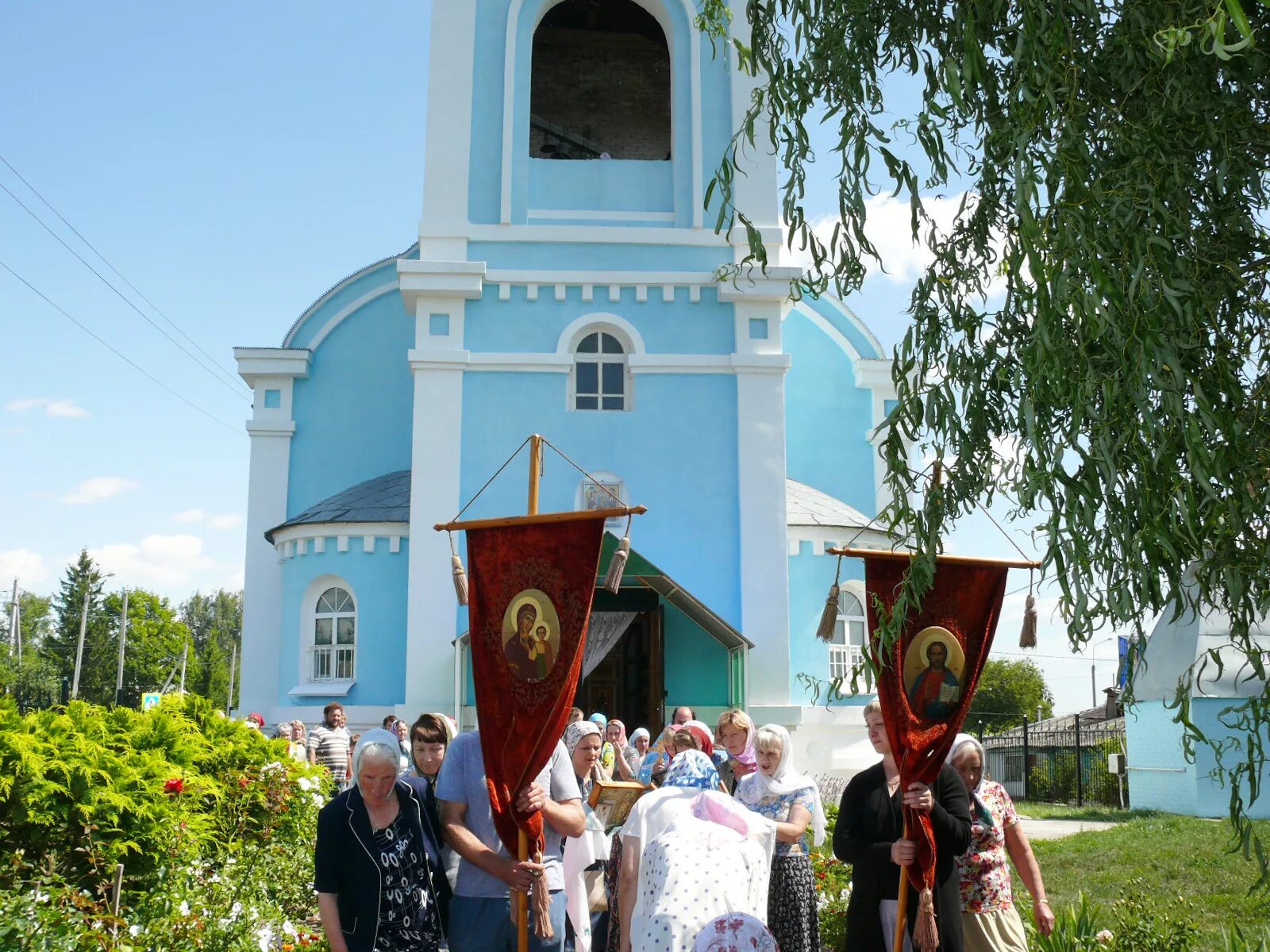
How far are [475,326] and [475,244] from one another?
1330 mm

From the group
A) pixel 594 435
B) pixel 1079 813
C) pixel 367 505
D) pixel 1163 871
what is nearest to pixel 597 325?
pixel 594 435

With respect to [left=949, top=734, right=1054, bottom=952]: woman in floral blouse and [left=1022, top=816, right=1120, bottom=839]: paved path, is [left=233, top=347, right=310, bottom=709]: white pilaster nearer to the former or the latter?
[left=1022, top=816, right=1120, bottom=839]: paved path

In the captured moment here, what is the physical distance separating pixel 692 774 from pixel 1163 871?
791cm

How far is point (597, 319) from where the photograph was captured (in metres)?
18.5

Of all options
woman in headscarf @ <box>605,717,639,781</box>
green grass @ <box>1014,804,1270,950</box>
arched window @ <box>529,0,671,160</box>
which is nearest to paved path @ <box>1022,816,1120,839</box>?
green grass @ <box>1014,804,1270,950</box>

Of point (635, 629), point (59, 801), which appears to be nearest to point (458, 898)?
point (59, 801)

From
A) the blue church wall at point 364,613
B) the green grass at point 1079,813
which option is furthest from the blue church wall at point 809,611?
the blue church wall at point 364,613

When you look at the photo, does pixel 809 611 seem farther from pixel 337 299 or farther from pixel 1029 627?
pixel 1029 627

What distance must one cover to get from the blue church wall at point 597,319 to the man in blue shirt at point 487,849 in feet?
43.0

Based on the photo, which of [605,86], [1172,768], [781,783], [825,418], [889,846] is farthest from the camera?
[605,86]

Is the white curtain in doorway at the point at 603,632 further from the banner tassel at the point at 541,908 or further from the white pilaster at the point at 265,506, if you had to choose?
the banner tassel at the point at 541,908

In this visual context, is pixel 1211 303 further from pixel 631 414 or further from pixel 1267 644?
pixel 1267 644

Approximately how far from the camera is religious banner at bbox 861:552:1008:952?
550 centimetres

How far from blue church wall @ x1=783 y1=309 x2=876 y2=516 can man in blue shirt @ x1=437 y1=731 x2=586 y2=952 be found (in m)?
16.9
